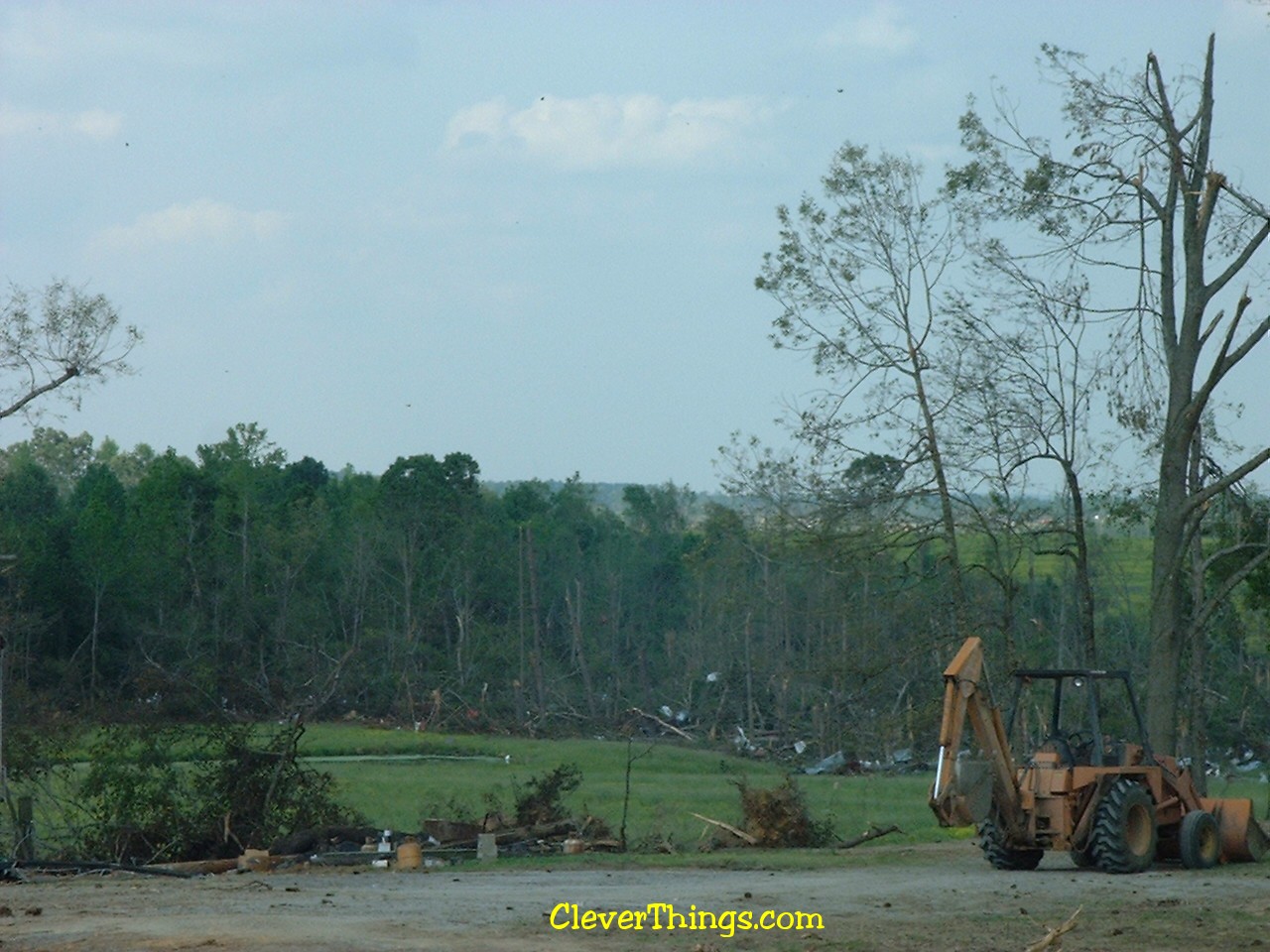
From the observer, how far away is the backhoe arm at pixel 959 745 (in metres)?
15.2

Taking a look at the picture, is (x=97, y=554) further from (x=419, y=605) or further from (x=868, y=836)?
(x=868, y=836)

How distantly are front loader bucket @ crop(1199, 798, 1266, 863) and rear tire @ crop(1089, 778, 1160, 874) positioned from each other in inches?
67.1

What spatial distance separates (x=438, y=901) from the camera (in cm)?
1350

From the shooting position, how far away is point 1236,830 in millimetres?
17953

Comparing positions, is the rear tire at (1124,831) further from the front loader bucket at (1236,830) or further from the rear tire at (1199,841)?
the front loader bucket at (1236,830)

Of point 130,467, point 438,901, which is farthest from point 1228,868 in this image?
point 130,467

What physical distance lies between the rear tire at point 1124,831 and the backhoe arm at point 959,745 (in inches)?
33.2

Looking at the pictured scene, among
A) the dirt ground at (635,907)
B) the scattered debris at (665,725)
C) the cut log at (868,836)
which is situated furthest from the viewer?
the scattered debris at (665,725)

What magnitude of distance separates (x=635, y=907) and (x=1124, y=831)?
640cm

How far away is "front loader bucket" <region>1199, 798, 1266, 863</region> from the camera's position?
59.0 feet

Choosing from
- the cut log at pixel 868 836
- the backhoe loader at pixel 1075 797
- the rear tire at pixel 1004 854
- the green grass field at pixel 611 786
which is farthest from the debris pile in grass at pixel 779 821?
the rear tire at pixel 1004 854

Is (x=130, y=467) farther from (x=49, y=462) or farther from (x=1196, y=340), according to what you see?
(x=1196, y=340)

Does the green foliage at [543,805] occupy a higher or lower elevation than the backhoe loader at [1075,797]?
lower

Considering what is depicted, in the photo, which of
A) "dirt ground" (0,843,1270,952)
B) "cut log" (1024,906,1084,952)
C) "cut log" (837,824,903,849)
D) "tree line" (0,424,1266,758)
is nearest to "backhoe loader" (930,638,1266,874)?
"dirt ground" (0,843,1270,952)
